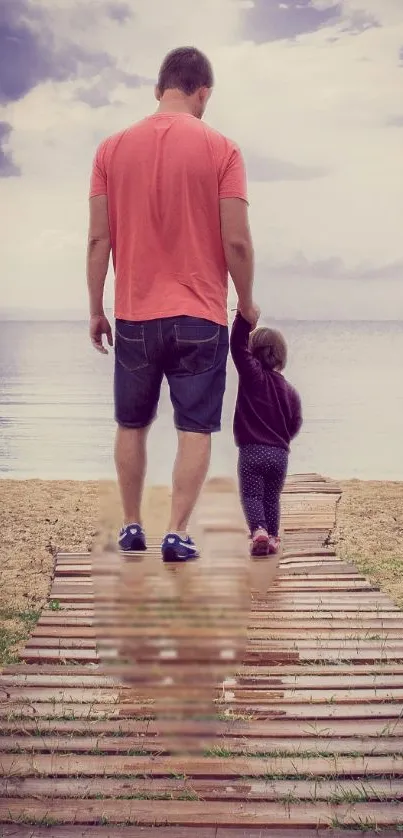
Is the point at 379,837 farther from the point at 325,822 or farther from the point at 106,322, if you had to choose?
the point at 106,322

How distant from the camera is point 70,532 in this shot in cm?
688

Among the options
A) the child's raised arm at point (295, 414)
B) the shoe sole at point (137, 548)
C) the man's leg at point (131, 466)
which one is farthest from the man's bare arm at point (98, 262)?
the child's raised arm at point (295, 414)

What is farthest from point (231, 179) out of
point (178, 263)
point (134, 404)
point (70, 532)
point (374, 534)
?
point (374, 534)

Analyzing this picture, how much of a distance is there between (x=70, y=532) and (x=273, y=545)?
228 centimetres

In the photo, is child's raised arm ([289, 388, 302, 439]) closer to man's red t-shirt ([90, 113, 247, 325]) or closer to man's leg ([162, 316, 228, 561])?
man's leg ([162, 316, 228, 561])

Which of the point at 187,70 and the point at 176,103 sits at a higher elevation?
the point at 187,70

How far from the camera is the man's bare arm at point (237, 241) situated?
157 inches

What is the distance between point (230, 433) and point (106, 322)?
1.16m

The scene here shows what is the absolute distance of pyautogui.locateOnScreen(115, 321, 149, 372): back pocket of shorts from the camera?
4012 millimetres

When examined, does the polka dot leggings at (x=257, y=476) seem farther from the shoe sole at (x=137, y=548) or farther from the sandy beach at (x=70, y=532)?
the shoe sole at (x=137, y=548)

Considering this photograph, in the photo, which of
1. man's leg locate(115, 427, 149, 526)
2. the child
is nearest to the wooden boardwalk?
man's leg locate(115, 427, 149, 526)

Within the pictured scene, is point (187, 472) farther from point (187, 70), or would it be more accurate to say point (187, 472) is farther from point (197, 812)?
point (197, 812)

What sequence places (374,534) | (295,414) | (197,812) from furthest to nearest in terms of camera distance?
(374,534) < (295,414) < (197,812)

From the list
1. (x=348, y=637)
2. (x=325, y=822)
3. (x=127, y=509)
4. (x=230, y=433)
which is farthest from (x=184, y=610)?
(x=230, y=433)
